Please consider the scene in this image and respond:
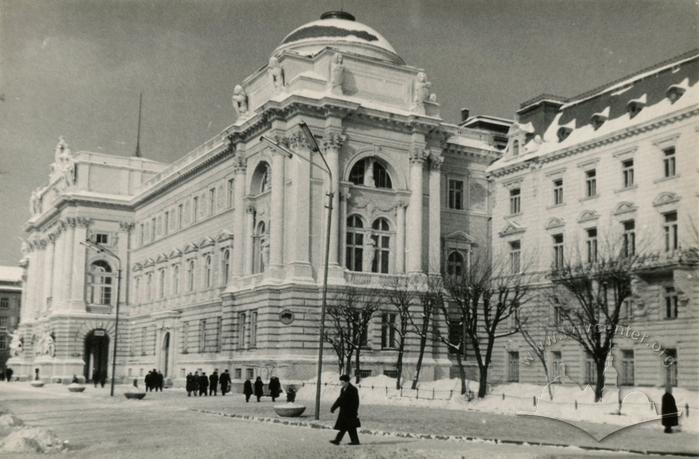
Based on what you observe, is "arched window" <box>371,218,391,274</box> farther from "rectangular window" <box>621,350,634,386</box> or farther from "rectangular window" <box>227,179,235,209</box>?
"rectangular window" <box>621,350,634,386</box>

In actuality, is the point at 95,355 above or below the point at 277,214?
below

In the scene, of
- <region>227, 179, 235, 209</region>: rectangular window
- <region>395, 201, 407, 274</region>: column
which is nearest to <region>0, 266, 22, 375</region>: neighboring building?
<region>227, 179, 235, 209</region>: rectangular window

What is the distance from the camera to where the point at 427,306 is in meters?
50.0

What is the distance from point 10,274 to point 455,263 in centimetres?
10811

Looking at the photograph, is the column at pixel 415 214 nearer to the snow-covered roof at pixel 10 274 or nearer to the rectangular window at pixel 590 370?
the rectangular window at pixel 590 370

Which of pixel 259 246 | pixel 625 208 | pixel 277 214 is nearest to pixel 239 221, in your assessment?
pixel 259 246

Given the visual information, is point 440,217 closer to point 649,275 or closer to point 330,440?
point 649,275

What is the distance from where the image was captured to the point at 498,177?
60.4 metres

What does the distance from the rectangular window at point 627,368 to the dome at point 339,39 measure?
78.2 ft

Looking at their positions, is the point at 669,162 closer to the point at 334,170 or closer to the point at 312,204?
the point at 334,170

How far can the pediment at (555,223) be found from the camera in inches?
2094

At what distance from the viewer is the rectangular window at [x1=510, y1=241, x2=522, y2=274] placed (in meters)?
56.8

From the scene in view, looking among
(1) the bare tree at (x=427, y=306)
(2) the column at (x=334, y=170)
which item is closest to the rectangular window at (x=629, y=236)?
(1) the bare tree at (x=427, y=306)

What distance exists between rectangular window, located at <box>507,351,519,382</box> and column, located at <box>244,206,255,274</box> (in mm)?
16709
